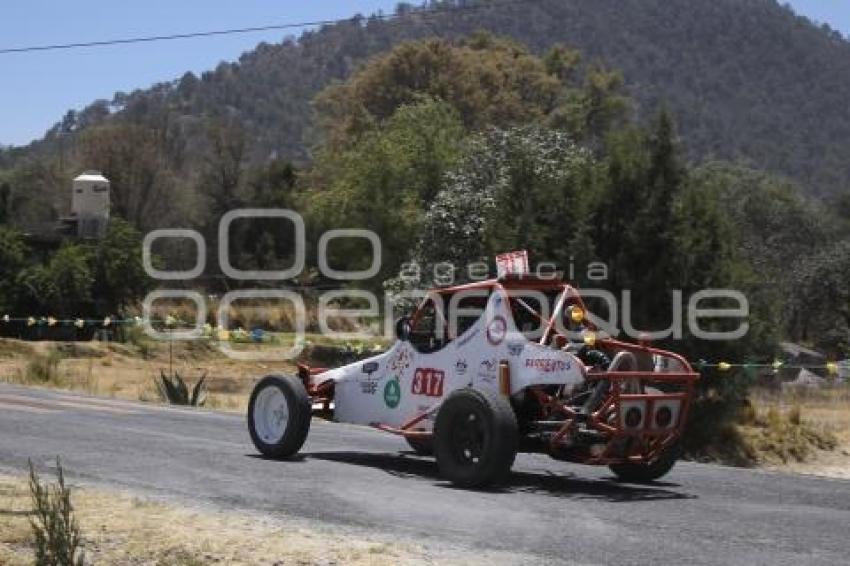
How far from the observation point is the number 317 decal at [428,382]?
11.8 metres

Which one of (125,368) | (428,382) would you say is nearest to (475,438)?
(428,382)

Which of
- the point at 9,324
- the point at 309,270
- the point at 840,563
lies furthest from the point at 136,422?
the point at 309,270

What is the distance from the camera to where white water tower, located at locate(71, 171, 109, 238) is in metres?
42.3

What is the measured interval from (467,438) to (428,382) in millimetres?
1077

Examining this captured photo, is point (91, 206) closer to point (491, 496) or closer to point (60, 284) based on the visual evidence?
point (60, 284)

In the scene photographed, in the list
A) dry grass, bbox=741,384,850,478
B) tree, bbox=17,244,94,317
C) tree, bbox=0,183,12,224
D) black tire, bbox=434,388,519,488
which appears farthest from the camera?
tree, bbox=0,183,12,224

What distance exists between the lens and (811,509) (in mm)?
10547

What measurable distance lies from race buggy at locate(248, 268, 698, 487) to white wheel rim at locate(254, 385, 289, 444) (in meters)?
0.04

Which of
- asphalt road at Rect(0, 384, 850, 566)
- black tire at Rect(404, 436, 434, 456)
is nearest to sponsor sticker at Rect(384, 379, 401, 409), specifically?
black tire at Rect(404, 436, 434, 456)

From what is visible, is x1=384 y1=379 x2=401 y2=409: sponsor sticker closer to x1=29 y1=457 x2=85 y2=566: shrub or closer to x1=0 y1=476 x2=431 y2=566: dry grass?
x1=0 y1=476 x2=431 y2=566: dry grass

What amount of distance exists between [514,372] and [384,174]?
34.8 m

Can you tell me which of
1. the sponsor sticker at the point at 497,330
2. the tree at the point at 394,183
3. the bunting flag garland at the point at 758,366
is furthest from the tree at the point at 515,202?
the sponsor sticker at the point at 497,330

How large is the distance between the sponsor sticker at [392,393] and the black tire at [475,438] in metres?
1.15

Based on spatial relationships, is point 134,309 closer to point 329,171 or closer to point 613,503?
point 329,171
